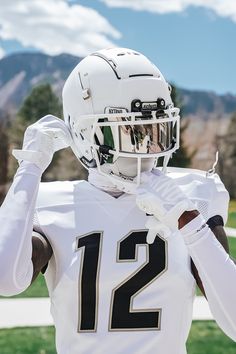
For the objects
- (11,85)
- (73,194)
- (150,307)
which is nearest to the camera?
(150,307)

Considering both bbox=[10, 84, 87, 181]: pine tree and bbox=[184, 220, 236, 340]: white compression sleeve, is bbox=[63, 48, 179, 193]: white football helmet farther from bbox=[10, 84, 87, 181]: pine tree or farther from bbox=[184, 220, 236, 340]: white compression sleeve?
bbox=[10, 84, 87, 181]: pine tree

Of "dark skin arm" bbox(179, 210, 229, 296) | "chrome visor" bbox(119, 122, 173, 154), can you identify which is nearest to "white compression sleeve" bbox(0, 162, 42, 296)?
"chrome visor" bbox(119, 122, 173, 154)

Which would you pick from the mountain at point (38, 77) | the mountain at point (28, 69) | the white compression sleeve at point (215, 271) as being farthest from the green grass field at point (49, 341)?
the mountain at point (28, 69)

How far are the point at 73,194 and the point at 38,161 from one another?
0.22m

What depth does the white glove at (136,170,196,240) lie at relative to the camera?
179 cm

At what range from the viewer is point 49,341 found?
4867 millimetres

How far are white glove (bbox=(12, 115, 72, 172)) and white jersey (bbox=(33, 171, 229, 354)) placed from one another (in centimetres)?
19

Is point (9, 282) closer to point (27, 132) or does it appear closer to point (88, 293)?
point (88, 293)

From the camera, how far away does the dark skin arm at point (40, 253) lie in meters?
1.98

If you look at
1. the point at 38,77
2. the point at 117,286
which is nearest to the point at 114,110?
the point at 117,286

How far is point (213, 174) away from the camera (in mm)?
2197

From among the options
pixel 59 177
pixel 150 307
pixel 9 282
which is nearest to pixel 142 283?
pixel 150 307

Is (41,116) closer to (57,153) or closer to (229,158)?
(57,153)

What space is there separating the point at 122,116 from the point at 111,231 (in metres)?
0.32
